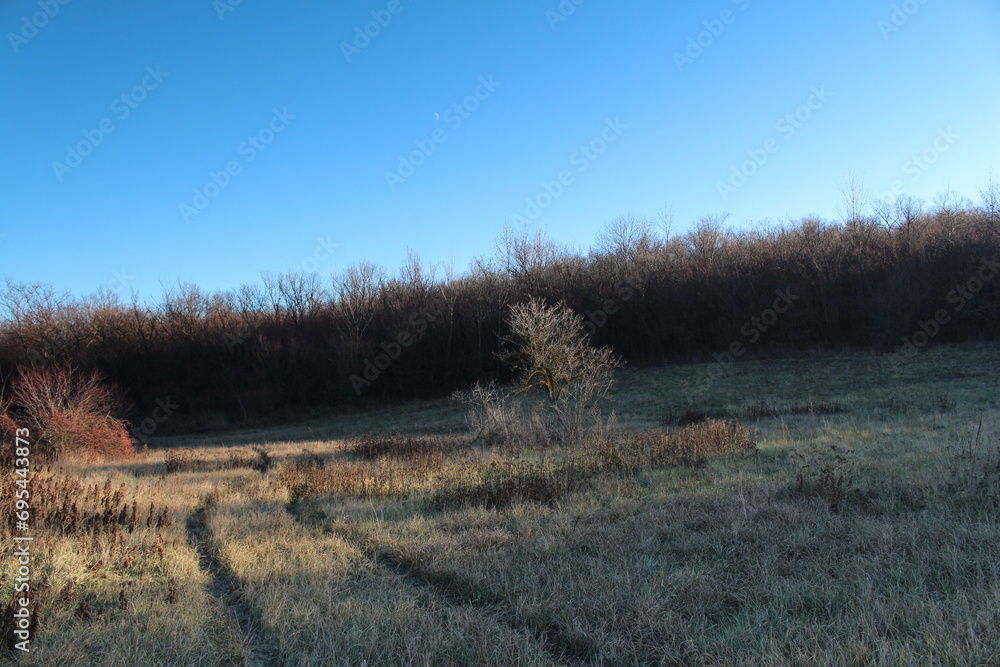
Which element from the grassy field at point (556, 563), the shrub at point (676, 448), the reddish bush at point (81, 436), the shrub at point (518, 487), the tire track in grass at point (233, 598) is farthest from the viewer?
the reddish bush at point (81, 436)

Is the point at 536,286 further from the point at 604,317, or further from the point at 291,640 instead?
the point at 291,640

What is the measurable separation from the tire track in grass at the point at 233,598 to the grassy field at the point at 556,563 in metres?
0.02

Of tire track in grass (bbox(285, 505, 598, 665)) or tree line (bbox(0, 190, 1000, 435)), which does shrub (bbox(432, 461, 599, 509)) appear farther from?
tree line (bbox(0, 190, 1000, 435))

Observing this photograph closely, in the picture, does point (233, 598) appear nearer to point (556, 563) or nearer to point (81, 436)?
point (556, 563)

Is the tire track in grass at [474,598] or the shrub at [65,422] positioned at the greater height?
the shrub at [65,422]

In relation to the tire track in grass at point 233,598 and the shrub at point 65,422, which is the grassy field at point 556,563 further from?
the shrub at point 65,422

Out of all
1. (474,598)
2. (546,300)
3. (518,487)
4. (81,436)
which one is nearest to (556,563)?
(474,598)

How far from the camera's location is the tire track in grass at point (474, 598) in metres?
3.66

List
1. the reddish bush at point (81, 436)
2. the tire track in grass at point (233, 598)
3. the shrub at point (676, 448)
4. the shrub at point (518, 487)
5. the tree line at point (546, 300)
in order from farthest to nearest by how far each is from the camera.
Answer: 1. the tree line at point (546, 300)
2. the reddish bush at point (81, 436)
3. the shrub at point (676, 448)
4. the shrub at point (518, 487)
5. the tire track in grass at point (233, 598)

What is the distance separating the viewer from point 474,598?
182 inches

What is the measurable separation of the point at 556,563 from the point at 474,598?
0.88 metres

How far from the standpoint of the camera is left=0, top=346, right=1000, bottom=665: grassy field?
11.9 ft

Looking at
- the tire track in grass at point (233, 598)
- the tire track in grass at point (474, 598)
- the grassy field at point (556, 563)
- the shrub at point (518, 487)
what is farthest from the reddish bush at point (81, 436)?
the tire track in grass at point (474, 598)

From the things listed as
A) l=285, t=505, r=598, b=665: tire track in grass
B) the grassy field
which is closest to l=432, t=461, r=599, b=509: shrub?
the grassy field
